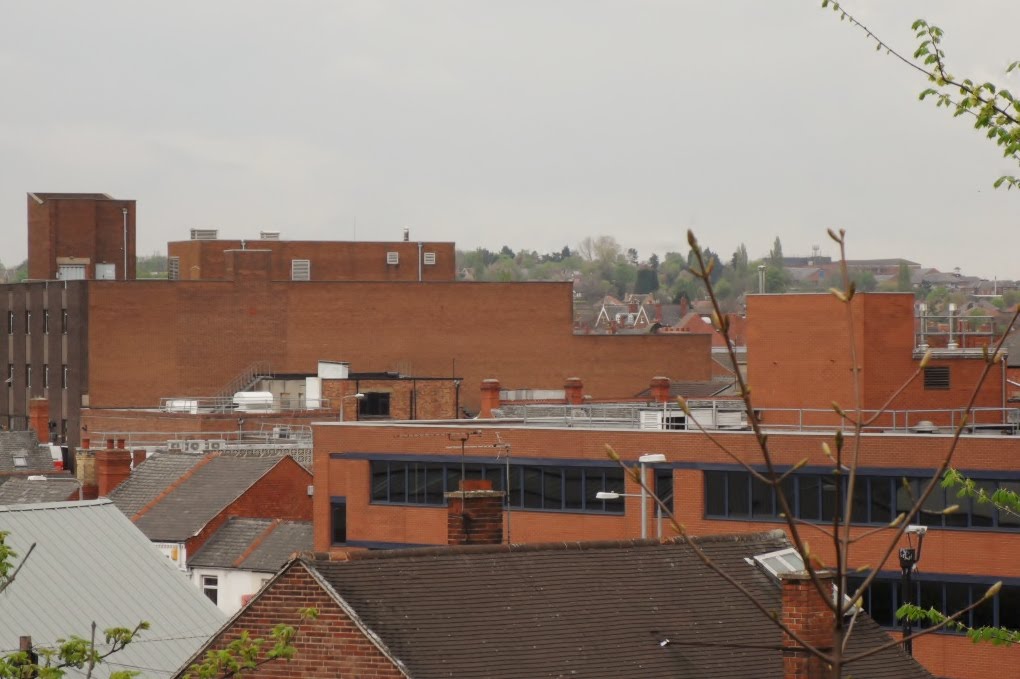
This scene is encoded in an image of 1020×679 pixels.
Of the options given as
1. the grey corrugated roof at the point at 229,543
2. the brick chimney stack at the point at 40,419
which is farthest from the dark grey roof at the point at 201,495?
the brick chimney stack at the point at 40,419

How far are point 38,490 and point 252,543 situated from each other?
9178 millimetres

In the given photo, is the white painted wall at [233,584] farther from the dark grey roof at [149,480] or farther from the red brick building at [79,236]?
the red brick building at [79,236]

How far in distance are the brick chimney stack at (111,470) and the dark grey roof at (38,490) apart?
40.8 inches

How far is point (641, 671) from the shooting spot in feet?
67.0

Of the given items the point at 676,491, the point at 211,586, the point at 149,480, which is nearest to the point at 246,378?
the point at 149,480

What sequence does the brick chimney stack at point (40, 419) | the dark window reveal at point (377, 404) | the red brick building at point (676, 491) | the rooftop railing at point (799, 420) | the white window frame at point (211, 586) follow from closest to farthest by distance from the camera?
the red brick building at point (676, 491) → the rooftop railing at point (799, 420) → the white window frame at point (211, 586) → the brick chimney stack at point (40, 419) → the dark window reveal at point (377, 404)

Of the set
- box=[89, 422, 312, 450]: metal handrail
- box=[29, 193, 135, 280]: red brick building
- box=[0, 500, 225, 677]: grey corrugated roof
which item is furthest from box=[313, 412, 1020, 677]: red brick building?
box=[29, 193, 135, 280]: red brick building

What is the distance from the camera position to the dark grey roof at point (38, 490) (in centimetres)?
5628

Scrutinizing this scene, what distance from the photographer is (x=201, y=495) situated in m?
58.0

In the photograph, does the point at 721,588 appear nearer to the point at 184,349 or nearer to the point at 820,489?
the point at 820,489

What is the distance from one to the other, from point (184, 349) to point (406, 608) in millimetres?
82539

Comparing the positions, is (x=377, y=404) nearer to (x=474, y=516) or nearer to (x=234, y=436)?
(x=234, y=436)

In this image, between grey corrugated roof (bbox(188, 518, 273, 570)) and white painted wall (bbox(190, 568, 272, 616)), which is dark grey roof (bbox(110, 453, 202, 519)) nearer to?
grey corrugated roof (bbox(188, 518, 273, 570))

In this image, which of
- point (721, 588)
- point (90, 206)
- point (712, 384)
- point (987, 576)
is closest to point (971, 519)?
point (987, 576)
